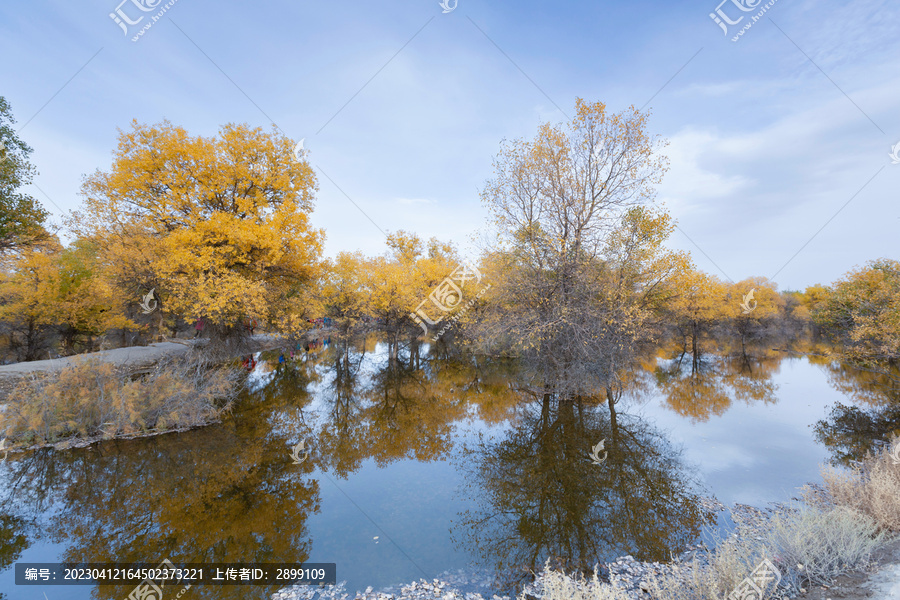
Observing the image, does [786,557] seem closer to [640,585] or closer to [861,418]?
[640,585]

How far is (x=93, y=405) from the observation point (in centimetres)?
908

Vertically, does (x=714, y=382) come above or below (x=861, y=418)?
above

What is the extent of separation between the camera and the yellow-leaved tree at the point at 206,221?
598 inches

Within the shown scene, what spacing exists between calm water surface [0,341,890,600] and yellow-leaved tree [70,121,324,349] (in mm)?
6215

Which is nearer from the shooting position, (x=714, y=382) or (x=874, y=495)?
(x=874, y=495)

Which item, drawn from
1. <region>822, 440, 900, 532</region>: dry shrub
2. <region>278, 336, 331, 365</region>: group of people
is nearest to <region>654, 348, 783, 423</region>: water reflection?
<region>822, 440, 900, 532</region>: dry shrub

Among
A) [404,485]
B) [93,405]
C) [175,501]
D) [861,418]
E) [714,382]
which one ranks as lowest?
[404,485]

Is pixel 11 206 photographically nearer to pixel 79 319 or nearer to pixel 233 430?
pixel 79 319

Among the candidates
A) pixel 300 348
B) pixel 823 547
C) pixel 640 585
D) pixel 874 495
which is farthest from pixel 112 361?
pixel 300 348

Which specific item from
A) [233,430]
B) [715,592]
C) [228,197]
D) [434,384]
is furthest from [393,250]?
[715,592]

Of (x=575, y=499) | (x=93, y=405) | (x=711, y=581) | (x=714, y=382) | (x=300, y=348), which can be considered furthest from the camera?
(x=300, y=348)

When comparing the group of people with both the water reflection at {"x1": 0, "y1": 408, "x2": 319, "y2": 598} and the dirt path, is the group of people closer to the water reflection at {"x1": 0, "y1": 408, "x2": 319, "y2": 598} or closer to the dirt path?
the dirt path

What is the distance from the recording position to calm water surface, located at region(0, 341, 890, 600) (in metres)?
5.31

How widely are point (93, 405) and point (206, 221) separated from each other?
918 cm
